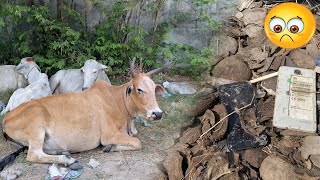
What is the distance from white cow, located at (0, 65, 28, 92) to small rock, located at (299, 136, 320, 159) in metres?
3.82

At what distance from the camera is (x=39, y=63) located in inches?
189

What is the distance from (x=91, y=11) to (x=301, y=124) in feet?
14.7

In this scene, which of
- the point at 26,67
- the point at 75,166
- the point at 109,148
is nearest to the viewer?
the point at 75,166

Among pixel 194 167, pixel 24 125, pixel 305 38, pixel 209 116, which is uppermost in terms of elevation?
pixel 305 38

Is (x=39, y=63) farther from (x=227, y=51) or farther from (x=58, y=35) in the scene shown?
(x=227, y=51)

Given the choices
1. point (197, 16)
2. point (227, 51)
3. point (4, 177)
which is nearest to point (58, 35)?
point (197, 16)

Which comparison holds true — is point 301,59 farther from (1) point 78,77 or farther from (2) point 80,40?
(2) point 80,40

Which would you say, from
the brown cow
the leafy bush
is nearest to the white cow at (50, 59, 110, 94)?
the leafy bush

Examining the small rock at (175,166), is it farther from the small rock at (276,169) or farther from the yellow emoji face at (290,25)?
the yellow emoji face at (290,25)

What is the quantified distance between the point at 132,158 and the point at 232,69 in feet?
5.30

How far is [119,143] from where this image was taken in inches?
123

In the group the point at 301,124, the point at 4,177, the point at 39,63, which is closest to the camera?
the point at 301,124

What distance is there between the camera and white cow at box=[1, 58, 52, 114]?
3873 millimetres

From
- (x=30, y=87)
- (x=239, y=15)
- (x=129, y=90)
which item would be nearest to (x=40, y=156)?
(x=129, y=90)
